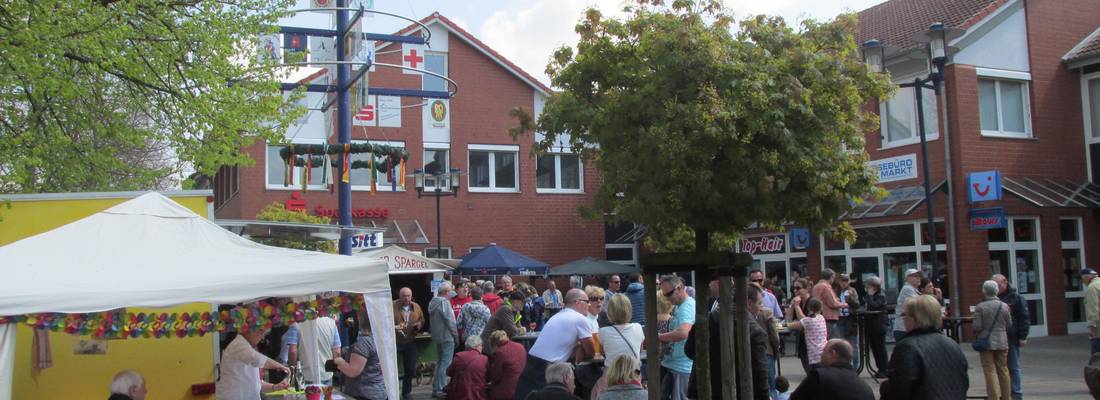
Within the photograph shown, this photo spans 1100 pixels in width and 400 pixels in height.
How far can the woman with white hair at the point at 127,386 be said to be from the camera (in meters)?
7.55

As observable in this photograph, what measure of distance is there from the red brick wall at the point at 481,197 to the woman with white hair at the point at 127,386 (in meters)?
20.6

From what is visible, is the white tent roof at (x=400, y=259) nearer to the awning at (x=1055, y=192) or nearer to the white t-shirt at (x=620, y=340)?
the white t-shirt at (x=620, y=340)

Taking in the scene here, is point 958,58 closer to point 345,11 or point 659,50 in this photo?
point 345,11

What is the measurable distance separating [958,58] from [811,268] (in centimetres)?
606

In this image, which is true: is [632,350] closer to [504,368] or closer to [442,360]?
[504,368]

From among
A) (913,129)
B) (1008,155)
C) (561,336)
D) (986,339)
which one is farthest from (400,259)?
(1008,155)

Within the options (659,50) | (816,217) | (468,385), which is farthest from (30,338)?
(816,217)

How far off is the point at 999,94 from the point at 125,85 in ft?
57.2

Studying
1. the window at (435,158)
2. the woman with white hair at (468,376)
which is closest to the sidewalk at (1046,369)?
the woman with white hair at (468,376)

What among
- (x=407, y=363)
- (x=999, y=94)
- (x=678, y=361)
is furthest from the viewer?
(x=999, y=94)

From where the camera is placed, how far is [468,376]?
10.0 metres

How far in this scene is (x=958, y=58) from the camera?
68.9 ft

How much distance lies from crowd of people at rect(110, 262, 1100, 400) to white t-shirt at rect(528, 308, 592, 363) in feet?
0.04

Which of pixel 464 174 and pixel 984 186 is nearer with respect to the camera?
pixel 984 186
